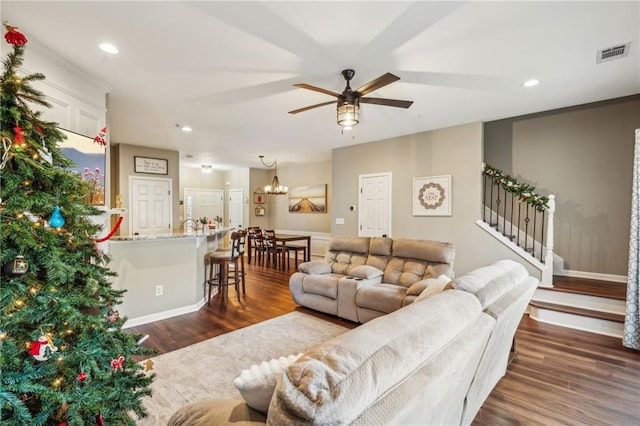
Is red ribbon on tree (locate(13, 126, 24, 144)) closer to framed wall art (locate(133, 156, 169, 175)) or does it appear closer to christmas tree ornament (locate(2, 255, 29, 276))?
christmas tree ornament (locate(2, 255, 29, 276))

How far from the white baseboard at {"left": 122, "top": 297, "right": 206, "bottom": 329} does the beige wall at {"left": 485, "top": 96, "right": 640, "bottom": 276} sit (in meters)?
5.52

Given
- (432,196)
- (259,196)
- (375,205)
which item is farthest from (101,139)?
(259,196)

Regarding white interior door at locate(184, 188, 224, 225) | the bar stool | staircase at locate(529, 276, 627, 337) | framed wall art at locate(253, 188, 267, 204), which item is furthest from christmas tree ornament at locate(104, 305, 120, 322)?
white interior door at locate(184, 188, 224, 225)

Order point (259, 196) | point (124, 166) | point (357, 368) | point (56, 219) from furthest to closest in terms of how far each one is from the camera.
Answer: point (259, 196) < point (124, 166) < point (56, 219) < point (357, 368)

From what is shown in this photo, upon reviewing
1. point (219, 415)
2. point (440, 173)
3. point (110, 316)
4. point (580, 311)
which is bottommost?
point (580, 311)

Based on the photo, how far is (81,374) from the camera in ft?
3.82

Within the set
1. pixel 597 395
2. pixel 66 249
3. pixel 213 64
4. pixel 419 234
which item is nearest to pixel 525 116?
pixel 419 234

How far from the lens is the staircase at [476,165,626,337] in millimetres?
3496

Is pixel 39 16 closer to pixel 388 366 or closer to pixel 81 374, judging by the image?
pixel 81 374

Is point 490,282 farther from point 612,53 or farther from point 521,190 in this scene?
point 521,190

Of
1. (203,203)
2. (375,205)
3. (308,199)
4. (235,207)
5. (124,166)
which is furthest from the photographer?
(203,203)

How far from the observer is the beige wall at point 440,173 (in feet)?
15.4

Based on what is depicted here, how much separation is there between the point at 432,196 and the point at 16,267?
517 centimetres

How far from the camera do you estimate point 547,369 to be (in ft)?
8.73
